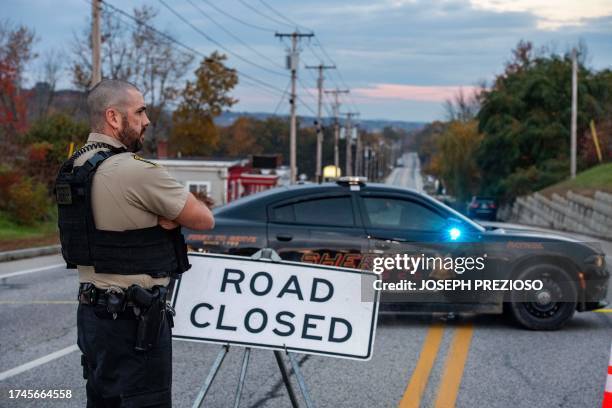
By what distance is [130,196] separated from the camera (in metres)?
3.95

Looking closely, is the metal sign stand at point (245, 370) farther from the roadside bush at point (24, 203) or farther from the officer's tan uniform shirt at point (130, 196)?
the roadside bush at point (24, 203)

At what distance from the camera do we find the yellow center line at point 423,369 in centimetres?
659

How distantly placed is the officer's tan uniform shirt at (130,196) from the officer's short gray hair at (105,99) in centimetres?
25

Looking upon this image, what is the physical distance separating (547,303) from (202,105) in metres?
66.4

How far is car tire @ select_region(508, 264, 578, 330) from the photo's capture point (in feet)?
30.3

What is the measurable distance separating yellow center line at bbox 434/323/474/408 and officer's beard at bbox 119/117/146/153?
10.9ft

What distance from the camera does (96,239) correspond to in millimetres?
3975

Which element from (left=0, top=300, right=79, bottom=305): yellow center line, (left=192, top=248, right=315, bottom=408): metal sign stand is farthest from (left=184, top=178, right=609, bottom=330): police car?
(left=192, top=248, right=315, bottom=408): metal sign stand

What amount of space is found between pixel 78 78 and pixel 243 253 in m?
57.3

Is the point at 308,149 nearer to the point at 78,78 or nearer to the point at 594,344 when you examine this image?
the point at 78,78

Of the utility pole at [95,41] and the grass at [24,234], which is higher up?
the utility pole at [95,41]

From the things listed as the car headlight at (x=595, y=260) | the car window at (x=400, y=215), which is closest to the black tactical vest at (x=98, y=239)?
the car window at (x=400, y=215)

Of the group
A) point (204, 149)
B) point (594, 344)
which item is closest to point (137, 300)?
point (594, 344)

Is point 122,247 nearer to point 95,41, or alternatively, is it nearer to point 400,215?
point 400,215
